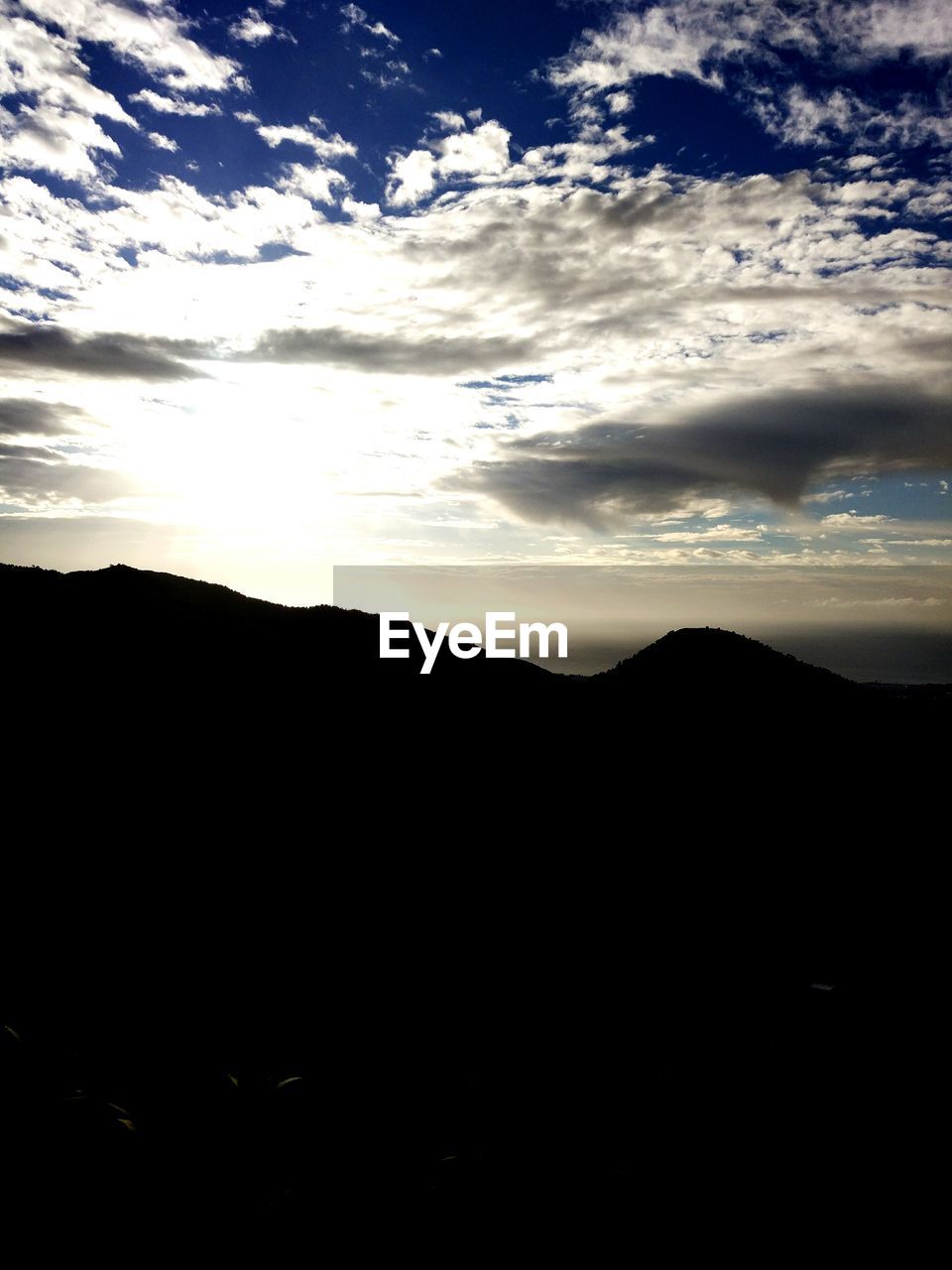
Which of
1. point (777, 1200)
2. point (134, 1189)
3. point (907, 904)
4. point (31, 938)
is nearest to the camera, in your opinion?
point (134, 1189)

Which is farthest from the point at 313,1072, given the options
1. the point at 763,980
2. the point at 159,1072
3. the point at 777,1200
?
→ the point at 763,980

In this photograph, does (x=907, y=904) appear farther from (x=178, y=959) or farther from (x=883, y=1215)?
(x=178, y=959)

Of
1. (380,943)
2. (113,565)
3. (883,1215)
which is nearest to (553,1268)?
(883,1215)

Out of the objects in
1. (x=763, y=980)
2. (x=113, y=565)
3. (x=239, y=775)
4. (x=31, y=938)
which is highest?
(x=113, y=565)

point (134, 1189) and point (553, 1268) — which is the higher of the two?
point (134, 1189)

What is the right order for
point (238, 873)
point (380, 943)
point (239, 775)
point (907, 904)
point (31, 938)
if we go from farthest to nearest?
1. point (239, 775)
2. point (907, 904)
3. point (238, 873)
4. point (380, 943)
5. point (31, 938)

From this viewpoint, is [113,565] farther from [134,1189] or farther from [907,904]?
[907,904]

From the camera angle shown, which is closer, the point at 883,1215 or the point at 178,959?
the point at 883,1215
